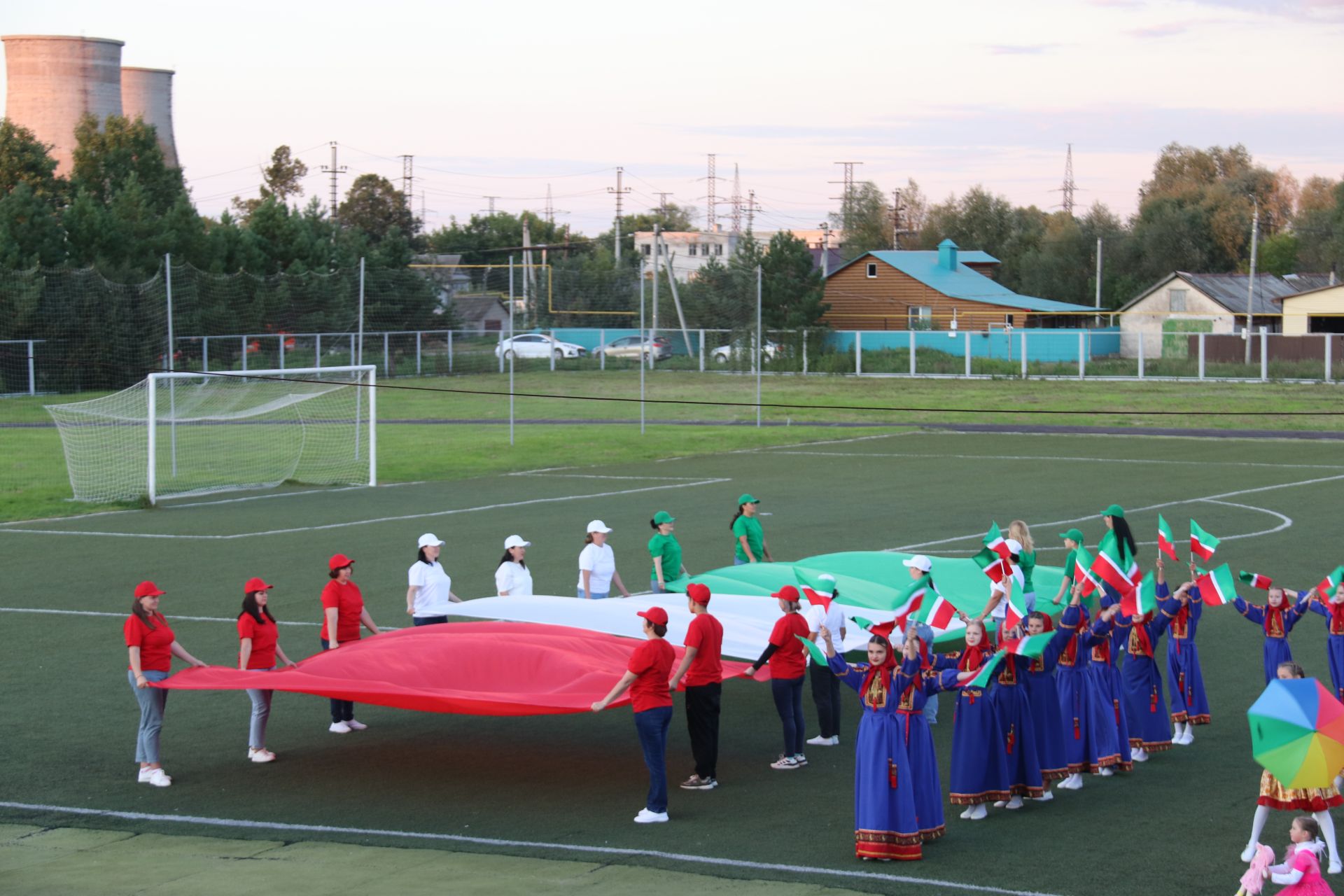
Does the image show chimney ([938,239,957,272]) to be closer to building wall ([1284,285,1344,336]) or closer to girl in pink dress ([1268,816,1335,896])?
building wall ([1284,285,1344,336])

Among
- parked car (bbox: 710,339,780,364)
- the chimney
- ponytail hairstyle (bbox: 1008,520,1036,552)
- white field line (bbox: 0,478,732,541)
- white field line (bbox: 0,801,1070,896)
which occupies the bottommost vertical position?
white field line (bbox: 0,801,1070,896)

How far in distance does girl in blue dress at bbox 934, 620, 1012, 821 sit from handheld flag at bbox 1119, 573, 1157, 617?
181cm

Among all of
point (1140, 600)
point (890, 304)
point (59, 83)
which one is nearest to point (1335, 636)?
point (1140, 600)

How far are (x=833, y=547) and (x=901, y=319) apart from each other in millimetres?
55784

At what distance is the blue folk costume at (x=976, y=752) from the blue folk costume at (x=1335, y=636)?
3672 millimetres

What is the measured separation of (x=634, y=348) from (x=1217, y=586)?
5407 centimetres

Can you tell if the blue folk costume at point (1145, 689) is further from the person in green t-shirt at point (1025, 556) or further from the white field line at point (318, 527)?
the white field line at point (318, 527)

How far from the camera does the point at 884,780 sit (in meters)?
9.93

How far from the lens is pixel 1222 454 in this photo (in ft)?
124

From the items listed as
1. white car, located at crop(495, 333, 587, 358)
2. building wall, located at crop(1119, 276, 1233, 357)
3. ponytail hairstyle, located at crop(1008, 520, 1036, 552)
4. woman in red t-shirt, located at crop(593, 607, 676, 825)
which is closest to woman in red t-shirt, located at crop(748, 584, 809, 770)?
woman in red t-shirt, located at crop(593, 607, 676, 825)

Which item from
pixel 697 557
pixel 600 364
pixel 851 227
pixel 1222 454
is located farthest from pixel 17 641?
pixel 851 227

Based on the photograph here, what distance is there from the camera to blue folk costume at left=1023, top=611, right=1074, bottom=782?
11297 mm

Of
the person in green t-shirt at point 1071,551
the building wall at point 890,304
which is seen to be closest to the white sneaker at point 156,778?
the person in green t-shirt at point 1071,551

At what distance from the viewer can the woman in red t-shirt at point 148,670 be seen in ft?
39.4
